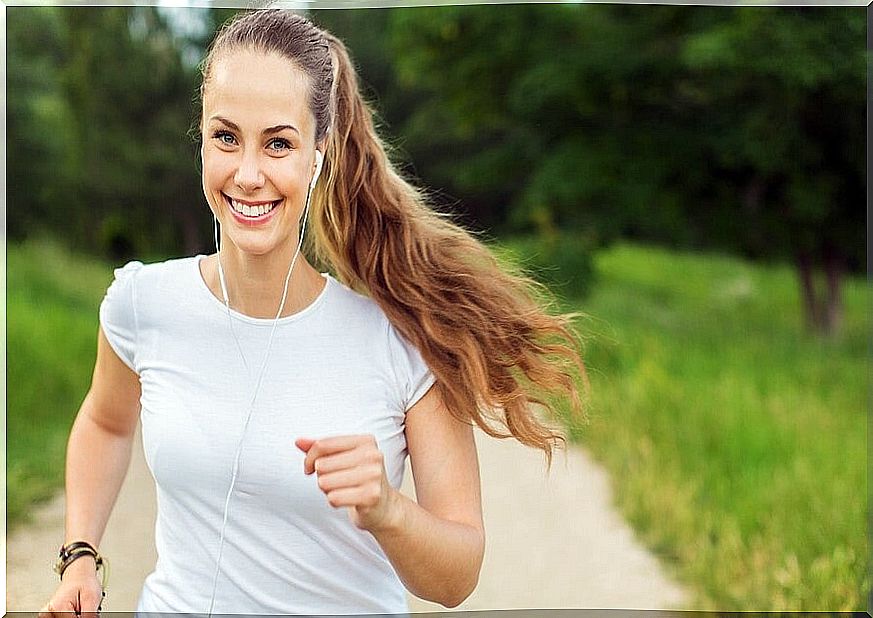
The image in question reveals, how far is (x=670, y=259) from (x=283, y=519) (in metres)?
2.29

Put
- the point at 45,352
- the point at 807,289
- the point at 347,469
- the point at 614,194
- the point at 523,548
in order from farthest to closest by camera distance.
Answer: the point at 807,289
the point at 614,194
the point at 45,352
the point at 523,548
the point at 347,469

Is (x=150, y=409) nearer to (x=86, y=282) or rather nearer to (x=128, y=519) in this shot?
(x=128, y=519)

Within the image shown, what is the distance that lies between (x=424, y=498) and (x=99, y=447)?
0.32 m

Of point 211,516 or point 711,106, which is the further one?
point 711,106

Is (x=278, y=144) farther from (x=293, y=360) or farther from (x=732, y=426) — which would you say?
(x=732, y=426)

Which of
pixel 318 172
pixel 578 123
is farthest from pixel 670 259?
pixel 318 172

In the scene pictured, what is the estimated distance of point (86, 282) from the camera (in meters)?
2.94

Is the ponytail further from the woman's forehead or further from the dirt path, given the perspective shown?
the dirt path

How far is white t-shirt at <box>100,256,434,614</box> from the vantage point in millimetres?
962

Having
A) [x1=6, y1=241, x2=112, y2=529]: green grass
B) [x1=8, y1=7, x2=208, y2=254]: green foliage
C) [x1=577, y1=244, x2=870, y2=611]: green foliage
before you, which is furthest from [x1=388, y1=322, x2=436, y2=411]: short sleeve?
[x1=8, y1=7, x2=208, y2=254]: green foliage

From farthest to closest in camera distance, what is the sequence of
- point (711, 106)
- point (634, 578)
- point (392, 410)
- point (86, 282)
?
1. point (86, 282)
2. point (711, 106)
3. point (634, 578)
4. point (392, 410)

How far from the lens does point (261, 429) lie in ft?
3.21

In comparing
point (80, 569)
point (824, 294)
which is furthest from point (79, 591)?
point (824, 294)

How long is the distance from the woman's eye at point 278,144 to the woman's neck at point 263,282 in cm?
10
